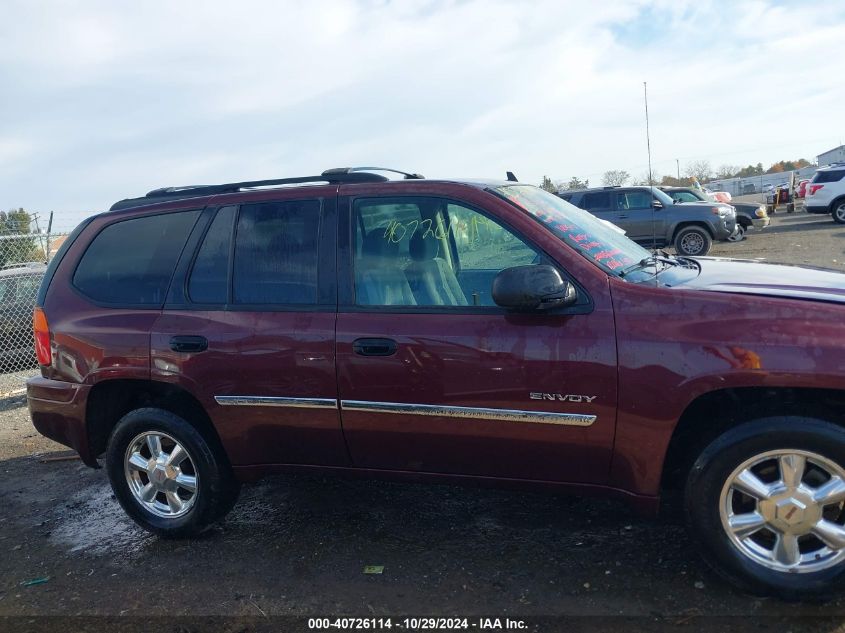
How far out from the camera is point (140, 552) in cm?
400

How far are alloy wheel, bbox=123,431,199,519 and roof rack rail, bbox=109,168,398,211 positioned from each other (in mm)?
1371

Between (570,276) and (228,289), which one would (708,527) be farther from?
(228,289)

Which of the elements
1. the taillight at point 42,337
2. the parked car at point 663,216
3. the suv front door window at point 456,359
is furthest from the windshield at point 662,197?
the taillight at point 42,337

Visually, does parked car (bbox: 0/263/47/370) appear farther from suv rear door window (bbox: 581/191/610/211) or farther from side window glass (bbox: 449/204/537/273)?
suv rear door window (bbox: 581/191/610/211)

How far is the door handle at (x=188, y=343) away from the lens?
3748mm

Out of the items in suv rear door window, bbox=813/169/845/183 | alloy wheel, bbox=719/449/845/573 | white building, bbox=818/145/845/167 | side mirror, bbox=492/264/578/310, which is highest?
white building, bbox=818/145/845/167

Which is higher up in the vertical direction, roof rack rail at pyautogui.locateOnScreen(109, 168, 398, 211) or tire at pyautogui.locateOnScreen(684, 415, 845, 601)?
roof rack rail at pyautogui.locateOnScreen(109, 168, 398, 211)

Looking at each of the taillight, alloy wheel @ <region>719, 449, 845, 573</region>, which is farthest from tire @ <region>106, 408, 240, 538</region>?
alloy wheel @ <region>719, 449, 845, 573</region>

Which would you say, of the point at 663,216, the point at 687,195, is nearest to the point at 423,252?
the point at 663,216

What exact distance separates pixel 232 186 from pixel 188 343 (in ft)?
3.07

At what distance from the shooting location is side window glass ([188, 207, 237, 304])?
3830mm

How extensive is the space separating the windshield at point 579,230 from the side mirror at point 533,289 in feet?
0.90

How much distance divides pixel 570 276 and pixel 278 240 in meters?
1.55

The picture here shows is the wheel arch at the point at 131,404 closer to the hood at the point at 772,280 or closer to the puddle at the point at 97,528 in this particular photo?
the puddle at the point at 97,528
